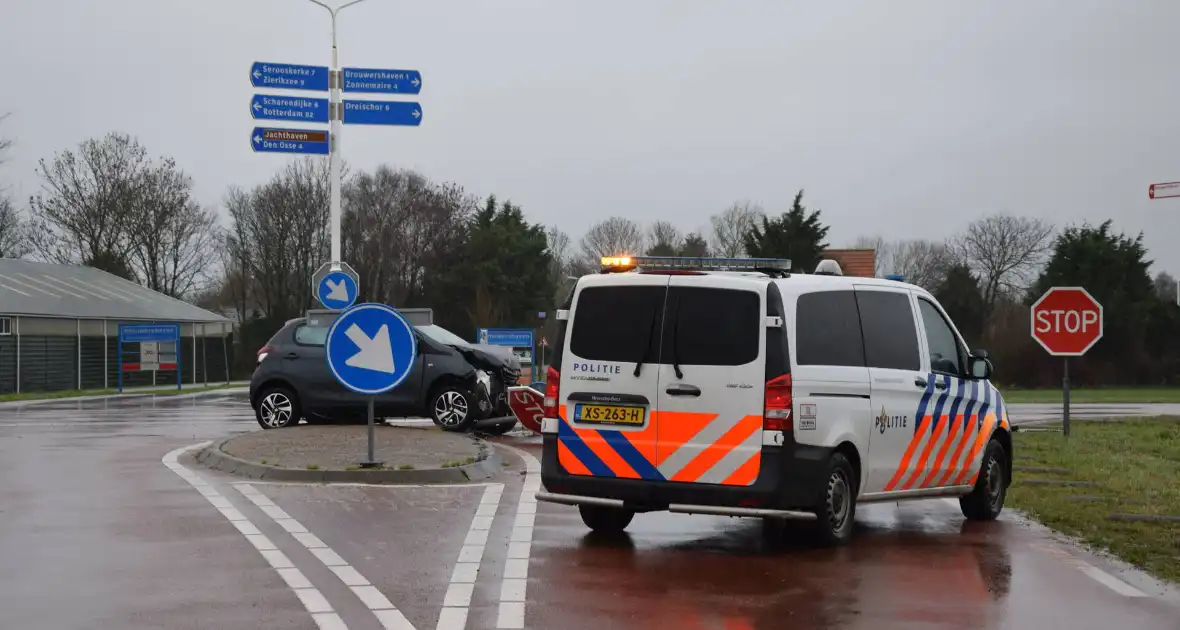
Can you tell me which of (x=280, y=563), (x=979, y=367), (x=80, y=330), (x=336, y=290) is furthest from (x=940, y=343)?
(x=80, y=330)

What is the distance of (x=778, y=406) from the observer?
30.2 ft

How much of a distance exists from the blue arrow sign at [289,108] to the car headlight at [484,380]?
6.13 metres

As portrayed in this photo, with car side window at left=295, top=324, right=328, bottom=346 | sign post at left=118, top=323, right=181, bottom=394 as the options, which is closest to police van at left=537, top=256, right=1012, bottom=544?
car side window at left=295, top=324, right=328, bottom=346

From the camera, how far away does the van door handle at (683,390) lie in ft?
30.8

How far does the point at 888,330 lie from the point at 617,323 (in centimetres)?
217

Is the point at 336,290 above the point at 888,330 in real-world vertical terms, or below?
above

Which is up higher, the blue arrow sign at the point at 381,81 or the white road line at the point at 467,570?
the blue arrow sign at the point at 381,81

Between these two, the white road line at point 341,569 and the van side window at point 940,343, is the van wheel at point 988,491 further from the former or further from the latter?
the white road line at point 341,569

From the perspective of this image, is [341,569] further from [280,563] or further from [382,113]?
[382,113]

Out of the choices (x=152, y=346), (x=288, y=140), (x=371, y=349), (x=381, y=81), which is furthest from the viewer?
(x=152, y=346)

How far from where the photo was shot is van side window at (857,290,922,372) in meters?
10.2

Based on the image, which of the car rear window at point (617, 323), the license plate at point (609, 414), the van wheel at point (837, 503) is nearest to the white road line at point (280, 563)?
the license plate at point (609, 414)

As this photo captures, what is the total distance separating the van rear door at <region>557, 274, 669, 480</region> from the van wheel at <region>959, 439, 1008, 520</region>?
11.2 feet

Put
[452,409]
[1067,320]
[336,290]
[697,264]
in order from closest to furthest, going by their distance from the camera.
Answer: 1. [697,264]
2. [452,409]
3. [336,290]
4. [1067,320]
